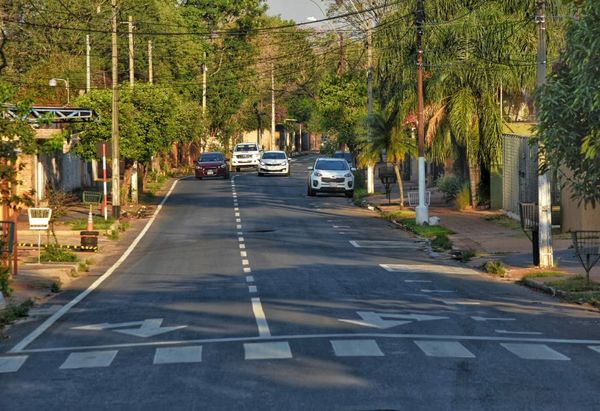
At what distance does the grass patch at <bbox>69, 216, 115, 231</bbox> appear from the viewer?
3975 cm

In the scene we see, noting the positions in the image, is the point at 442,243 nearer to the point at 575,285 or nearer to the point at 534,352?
the point at 575,285

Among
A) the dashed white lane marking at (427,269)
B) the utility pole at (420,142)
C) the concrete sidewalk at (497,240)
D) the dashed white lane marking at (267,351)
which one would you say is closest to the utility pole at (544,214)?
the concrete sidewalk at (497,240)

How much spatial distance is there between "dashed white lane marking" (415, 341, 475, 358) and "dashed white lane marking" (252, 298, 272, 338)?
84.3 inches

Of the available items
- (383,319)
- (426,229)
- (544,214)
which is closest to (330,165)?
(426,229)

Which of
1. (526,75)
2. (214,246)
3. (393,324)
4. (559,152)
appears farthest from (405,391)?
(526,75)

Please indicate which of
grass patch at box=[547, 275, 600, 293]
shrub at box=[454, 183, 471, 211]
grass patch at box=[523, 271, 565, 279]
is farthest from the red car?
grass patch at box=[547, 275, 600, 293]

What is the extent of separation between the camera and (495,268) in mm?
25750

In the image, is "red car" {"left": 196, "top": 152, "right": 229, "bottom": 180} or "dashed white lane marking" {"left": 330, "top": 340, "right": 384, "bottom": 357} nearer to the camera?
"dashed white lane marking" {"left": 330, "top": 340, "right": 384, "bottom": 357}

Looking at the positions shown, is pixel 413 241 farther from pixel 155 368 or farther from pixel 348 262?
pixel 155 368

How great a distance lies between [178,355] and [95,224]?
2793cm

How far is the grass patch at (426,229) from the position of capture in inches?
1411

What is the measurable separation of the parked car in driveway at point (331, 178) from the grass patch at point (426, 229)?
1376 cm

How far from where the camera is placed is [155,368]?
12812mm

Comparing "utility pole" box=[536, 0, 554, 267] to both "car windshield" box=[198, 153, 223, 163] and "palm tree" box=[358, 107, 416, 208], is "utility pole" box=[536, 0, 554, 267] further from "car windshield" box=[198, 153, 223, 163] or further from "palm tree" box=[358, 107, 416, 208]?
"car windshield" box=[198, 153, 223, 163]
